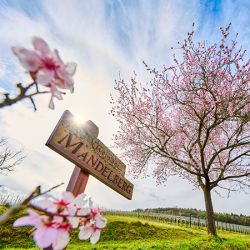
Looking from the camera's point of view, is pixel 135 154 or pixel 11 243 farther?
pixel 135 154

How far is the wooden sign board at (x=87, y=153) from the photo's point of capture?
3.12 m

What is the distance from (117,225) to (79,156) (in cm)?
1058

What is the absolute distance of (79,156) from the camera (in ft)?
11.2

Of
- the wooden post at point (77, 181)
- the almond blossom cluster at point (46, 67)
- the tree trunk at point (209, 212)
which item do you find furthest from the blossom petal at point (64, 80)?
the tree trunk at point (209, 212)

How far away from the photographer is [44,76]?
811 mm

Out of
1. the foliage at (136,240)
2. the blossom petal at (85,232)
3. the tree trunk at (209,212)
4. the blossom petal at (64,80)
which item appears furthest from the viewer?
the tree trunk at (209,212)

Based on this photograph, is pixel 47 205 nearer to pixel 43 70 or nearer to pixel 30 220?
pixel 30 220

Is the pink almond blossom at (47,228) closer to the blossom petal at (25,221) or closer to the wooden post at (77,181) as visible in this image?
the blossom petal at (25,221)

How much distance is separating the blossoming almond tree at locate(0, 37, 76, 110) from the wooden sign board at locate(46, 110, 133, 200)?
6.97ft

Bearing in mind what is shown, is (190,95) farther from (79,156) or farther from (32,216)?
(32,216)

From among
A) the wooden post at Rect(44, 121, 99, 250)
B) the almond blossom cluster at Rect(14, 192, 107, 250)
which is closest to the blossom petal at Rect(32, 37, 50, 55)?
the almond blossom cluster at Rect(14, 192, 107, 250)

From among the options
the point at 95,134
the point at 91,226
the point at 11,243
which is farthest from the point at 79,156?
the point at 11,243

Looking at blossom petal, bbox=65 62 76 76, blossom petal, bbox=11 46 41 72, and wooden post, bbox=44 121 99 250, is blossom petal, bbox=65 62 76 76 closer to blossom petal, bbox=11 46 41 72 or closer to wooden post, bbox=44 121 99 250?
blossom petal, bbox=11 46 41 72

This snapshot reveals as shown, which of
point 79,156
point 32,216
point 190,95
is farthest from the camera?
point 190,95
